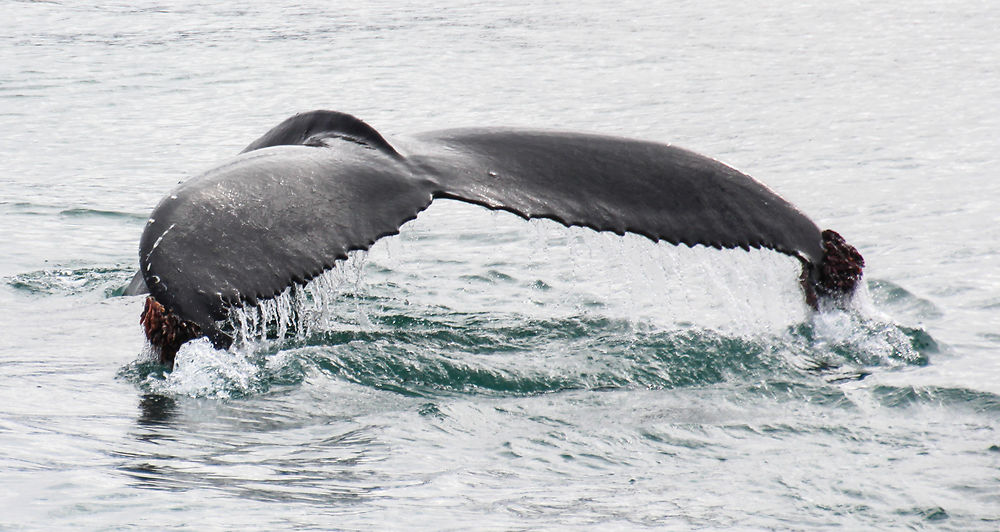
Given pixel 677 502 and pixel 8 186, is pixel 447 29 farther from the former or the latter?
pixel 677 502

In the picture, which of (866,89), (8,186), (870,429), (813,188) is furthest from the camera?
(866,89)

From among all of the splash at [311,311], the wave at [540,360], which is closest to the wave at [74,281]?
the splash at [311,311]

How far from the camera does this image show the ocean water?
4.00 m

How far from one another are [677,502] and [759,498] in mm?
272

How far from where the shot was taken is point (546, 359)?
5.90 metres

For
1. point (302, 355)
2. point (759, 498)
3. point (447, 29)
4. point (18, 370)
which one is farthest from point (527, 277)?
point (447, 29)

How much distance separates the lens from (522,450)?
178 inches

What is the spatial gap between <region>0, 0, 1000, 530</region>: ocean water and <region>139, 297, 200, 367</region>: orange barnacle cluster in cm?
8

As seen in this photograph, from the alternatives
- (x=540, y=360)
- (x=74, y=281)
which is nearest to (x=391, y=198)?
(x=540, y=360)

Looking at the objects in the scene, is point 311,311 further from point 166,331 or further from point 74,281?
point 74,281

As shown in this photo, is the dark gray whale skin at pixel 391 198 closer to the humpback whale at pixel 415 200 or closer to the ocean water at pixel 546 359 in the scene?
the humpback whale at pixel 415 200

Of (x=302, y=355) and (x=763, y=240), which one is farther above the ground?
(x=763, y=240)

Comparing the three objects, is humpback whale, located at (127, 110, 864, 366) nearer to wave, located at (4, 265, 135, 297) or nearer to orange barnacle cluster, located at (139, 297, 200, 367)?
orange barnacle cluster, located at (139, 297, 200, 367)

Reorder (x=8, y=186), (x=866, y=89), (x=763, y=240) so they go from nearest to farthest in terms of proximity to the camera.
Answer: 1. (x=763, y=240)
2. (x=8, y=186)
3. (x=866, y=89)
